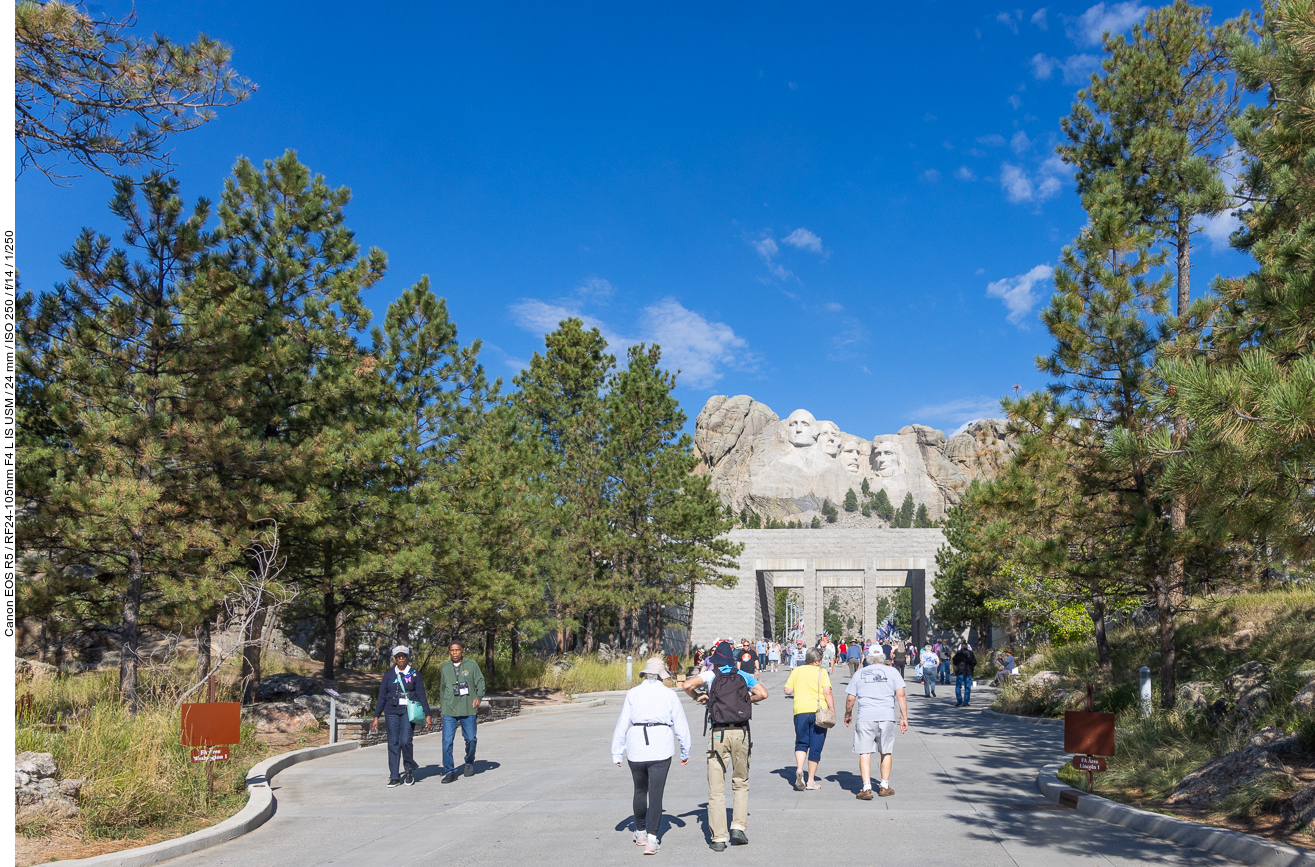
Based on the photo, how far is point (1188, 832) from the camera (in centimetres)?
747

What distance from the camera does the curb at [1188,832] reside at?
6.43m

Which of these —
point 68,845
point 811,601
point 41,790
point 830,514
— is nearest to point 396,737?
point 41,790

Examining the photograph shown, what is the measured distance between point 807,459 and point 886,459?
51.9ft

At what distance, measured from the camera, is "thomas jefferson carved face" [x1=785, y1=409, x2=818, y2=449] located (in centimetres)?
16850

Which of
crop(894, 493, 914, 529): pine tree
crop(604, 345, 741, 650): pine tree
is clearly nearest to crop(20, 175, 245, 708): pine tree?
crop(604, 345, 741, 650): pine tree

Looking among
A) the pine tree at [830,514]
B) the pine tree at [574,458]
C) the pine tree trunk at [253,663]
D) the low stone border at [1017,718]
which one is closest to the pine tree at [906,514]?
the pine tree at [830,514]

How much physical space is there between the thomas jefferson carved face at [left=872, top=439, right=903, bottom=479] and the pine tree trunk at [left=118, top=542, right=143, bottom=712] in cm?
16280

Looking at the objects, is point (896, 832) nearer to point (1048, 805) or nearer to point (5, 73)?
point (1048, 805)

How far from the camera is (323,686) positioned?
19.3 meters

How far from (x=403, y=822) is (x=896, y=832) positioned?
464cm

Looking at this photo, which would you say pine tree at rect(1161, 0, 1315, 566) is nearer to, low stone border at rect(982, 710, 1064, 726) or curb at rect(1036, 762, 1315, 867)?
curb at rect(1036, 762, 1315, 867)

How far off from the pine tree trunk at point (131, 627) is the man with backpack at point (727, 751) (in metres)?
9.26

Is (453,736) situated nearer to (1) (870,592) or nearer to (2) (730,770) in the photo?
(2) (730,770)

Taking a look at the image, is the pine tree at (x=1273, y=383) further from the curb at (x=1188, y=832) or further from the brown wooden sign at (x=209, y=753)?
the brown wooden sign at (x=209, y=753)
